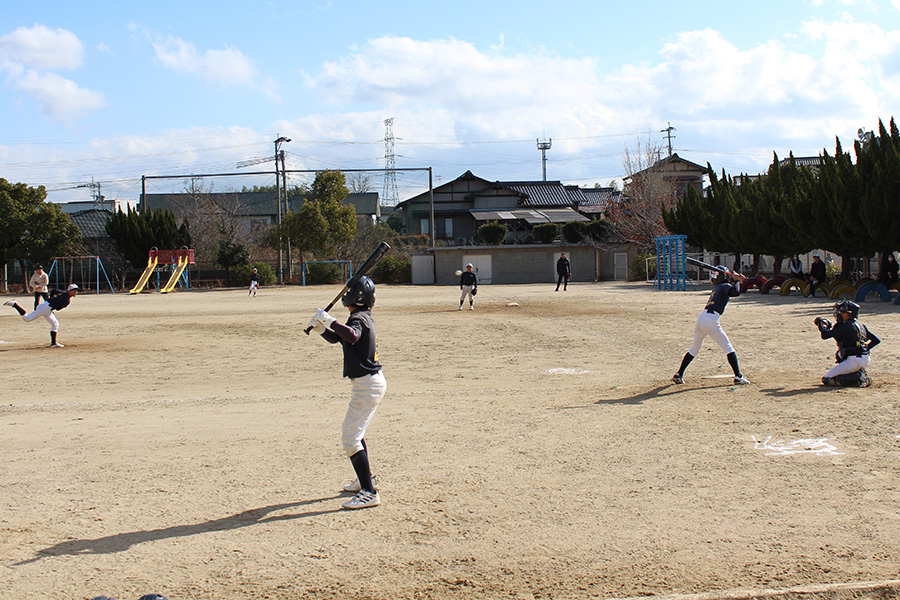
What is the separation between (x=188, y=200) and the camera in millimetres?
72938

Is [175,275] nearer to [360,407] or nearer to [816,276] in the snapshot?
[816,276]

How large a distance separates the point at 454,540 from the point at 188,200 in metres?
73.6

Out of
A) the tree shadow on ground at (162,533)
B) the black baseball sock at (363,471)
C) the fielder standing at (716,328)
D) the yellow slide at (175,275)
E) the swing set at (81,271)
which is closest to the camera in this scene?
the tree shadow on ground at (162,533)

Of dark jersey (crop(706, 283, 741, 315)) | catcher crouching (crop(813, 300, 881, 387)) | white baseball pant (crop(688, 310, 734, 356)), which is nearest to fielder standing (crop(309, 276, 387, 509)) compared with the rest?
white baseball pant (crop(688, 310, 734, 356))

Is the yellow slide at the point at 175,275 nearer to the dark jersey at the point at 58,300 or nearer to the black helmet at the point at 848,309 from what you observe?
the dark jersey at the point at 58,300

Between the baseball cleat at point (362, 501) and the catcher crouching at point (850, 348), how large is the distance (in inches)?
267

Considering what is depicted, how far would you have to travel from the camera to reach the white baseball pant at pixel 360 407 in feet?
18.7

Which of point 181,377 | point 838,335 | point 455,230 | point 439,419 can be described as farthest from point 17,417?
point 455,230

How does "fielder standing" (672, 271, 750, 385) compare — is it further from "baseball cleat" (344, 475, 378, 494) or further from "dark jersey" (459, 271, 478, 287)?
"dark jersey" (459, 271, 478, 287)

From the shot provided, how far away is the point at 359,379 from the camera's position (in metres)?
5.78

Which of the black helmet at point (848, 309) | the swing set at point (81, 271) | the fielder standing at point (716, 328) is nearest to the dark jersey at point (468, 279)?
the fielder standing at point (716, 328)

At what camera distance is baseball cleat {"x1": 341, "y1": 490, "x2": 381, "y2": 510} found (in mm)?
5516

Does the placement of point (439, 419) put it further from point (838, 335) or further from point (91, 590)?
point (838, 335)

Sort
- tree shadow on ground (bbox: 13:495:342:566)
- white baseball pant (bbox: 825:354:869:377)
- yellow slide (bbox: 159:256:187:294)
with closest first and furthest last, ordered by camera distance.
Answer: tree shadow on ground (bbox: 13:495:342:566), white baseball pant (bbox: 825:354:869:377), yellow slide (bbox: 159:256:187:294)
